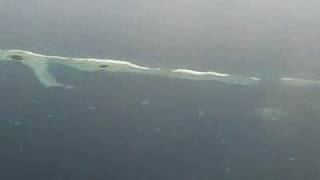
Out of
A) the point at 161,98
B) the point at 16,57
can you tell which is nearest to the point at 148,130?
the point at 161,98

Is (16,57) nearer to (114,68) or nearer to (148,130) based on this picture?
(114,68)

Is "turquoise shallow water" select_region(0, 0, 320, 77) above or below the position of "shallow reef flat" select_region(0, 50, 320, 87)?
above

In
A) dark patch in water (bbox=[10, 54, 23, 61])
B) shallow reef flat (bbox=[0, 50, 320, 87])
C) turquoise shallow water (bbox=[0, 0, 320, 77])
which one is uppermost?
turquoise shallow water (bbox=[0, 0, 320, 77])

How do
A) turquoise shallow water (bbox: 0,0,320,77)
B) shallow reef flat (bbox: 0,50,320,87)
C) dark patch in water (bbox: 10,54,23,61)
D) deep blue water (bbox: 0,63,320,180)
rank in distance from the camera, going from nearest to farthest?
deep blue water (bbox: 0,63,320,180), shallow reef flat (bbox: 0,50,320,87), dark patch in water (bbox: 10,54,23,61), turquoise shallow water (bbox: 0,0,320,77)

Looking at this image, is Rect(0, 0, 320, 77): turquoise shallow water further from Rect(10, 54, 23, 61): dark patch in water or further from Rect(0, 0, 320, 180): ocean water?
Rect(10, 54, 23, 61): dark patch in water

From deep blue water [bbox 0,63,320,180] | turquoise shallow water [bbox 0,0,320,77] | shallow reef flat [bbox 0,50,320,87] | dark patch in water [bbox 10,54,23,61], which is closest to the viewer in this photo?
deep blue water [bbox 0,63,320,180]

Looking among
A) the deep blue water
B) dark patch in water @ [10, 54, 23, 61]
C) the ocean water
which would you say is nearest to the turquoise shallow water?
the ocean water

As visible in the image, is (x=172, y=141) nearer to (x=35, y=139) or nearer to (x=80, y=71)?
(x=35, y=139)
